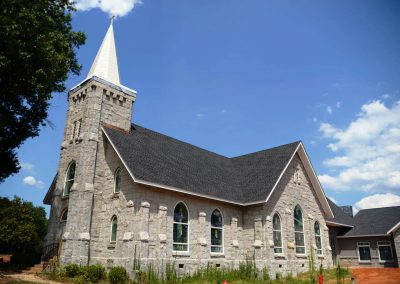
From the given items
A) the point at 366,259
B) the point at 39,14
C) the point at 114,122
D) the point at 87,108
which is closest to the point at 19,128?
the point at 87,108

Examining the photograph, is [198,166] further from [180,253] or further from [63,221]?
[63,221]

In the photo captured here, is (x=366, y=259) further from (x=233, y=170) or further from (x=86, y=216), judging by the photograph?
(x=86, y=216)

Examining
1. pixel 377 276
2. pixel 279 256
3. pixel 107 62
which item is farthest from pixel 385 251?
pixel 107 62

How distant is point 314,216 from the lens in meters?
27.2

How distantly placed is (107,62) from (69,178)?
8.46 m

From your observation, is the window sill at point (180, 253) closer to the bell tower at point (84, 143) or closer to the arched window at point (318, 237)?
the bell tower at point (84, 143)

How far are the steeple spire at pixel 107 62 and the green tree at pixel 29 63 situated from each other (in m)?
2.31

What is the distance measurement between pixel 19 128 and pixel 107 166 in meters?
5.47

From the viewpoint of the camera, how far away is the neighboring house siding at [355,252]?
29706 millimetres

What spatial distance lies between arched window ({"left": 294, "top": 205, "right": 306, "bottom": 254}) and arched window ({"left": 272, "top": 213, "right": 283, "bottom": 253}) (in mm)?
1844

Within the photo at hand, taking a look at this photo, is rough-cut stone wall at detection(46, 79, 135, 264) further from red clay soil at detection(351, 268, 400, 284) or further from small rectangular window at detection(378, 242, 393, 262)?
small rectangular window at detection(378, 242, 393, 262)

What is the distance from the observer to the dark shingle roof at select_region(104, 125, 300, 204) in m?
19.9

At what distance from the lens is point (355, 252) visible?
3141cm

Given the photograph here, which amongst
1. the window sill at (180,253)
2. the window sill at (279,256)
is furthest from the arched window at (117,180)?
the window sill at (279,256)
